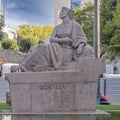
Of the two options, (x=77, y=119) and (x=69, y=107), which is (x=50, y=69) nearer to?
(x=69, y=107)

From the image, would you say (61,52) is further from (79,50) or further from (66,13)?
(66,13)

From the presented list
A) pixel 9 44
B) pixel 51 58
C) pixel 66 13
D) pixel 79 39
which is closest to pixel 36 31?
pixel 9 44

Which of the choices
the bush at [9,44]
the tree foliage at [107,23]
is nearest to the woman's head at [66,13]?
the tree foliage at [107,23]

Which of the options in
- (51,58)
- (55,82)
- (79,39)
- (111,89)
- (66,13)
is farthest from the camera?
(111,89)

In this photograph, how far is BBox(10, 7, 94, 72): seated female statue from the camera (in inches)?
473

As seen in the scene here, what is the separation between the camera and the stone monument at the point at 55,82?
1174cm

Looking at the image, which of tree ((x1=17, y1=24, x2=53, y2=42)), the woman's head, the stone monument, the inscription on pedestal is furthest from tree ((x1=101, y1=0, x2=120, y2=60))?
tree ((x1=17, y1=24, x2=53, y2=42))

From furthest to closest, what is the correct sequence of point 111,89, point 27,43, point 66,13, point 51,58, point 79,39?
point 27,43 < point 111,89 < point 66,13 < point 79,39 < point 51,58

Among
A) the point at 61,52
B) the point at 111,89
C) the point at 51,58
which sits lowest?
the point at 111,89

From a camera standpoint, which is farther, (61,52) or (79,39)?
(79,39)

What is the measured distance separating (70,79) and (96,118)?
1581 mm

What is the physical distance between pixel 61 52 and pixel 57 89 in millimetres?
1122

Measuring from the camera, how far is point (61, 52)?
1216 cm

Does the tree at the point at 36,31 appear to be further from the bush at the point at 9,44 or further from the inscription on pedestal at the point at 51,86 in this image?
the inscription on pedestal at the point at 51,86
